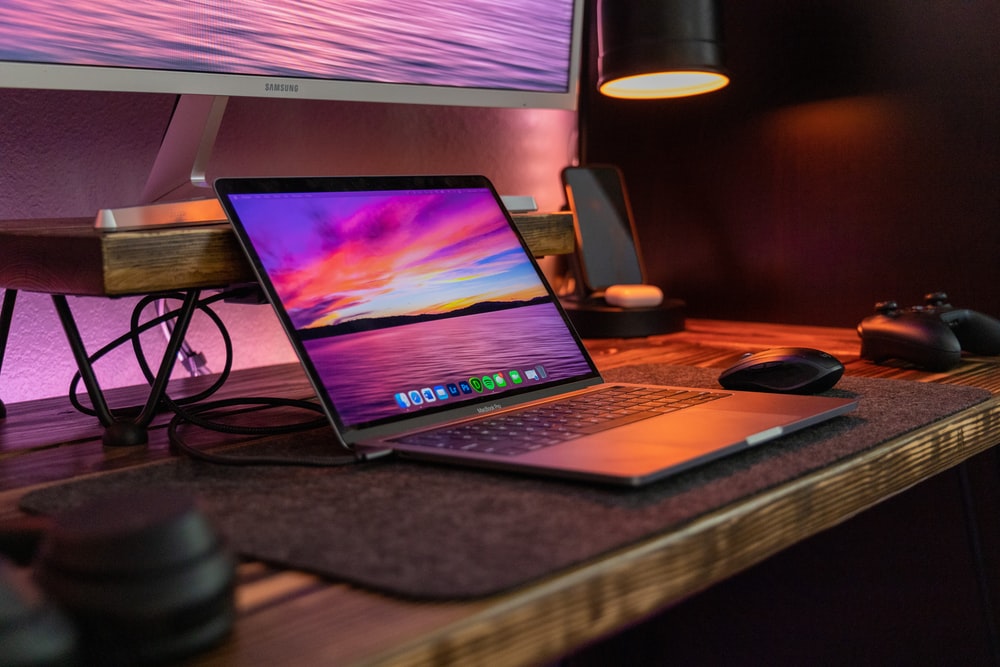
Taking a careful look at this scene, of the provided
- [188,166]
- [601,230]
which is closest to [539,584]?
[188,166]

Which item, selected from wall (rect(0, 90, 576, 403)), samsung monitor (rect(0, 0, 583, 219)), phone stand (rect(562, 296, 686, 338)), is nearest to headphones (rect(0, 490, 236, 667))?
samsung monitor (rect(0, 0, 583, 219))

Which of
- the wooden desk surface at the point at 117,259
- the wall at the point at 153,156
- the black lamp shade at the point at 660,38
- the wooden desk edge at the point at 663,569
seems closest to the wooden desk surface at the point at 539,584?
the wooden desk edge at the point at 663,569

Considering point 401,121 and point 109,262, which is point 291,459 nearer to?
point 109,262

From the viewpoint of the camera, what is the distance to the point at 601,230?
135cm

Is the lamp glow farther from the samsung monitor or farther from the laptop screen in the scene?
the laptop screen

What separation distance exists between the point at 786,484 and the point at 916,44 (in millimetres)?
839

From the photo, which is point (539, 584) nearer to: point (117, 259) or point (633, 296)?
point (117, 259)

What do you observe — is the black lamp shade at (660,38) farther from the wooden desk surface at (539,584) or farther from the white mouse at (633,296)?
the wooden desk surface at (539,584)

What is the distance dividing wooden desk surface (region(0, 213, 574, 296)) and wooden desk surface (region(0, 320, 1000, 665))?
12 cm

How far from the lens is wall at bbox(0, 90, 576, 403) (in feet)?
3.13

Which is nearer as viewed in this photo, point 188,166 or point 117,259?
point 117,259

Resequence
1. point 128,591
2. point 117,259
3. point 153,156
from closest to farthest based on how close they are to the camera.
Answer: point 128,591 < point 117,259 < point 153,156

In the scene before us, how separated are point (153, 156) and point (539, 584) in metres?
0.84

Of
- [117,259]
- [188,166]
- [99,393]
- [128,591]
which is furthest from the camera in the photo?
[188,166]
